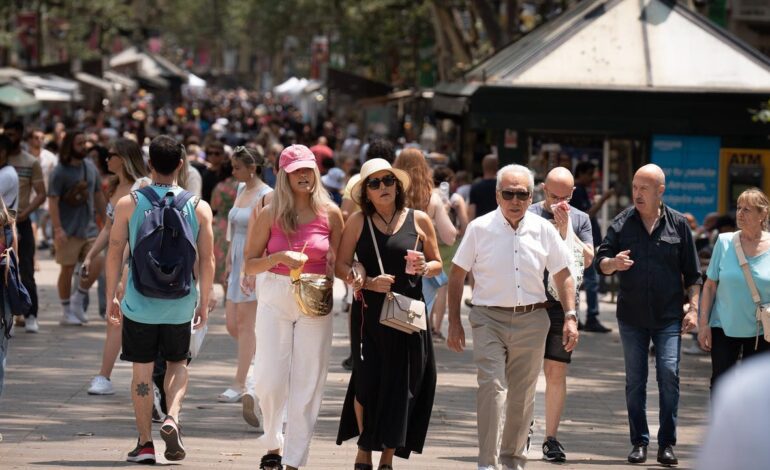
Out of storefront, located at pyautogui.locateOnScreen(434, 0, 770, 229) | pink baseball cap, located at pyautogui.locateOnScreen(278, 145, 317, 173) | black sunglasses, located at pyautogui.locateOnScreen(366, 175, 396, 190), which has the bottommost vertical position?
black sunglasses, located at pyautogui.locateOnScreen(366, 175, 396, 190)

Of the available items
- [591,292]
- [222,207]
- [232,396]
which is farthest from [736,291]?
[591,292]

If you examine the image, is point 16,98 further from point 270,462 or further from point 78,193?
point 270,462

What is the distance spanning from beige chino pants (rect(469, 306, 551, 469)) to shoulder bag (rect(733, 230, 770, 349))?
1387mm

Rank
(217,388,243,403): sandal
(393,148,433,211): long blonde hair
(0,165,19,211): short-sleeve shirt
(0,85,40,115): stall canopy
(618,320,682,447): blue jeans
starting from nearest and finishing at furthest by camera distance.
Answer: (618,320,682,447): blue jeans, (217,388,243,403): sandal, (393,148,433,211): long blonde hair, (0,165,19,211): short-sleeve shirt, (0,85,40,115): stall canopy

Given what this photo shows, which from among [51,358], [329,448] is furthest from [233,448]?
[51,358]

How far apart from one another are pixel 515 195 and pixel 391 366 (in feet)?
3.49

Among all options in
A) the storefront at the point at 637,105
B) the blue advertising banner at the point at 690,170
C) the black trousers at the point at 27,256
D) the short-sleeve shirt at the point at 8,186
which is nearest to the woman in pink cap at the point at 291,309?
the short-sleeve shirt at the point at 8,186

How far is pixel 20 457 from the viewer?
306 inches

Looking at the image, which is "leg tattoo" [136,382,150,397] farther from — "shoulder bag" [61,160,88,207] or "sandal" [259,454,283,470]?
"shoulder bag" [61,160,88,207]

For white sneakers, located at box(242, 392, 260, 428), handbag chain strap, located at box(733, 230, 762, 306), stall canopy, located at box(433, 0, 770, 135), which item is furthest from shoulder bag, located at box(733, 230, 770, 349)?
stall canopy, located at box(433, 0, 770, 135)

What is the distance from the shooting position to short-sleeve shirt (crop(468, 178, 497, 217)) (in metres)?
14.8

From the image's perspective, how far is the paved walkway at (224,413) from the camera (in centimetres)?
808

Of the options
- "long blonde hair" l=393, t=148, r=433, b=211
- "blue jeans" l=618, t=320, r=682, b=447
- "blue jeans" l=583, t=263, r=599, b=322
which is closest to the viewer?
"blue jeans" l=618, t=320, r=682, b=447

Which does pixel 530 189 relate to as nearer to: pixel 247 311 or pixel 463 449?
pixel 463 449
